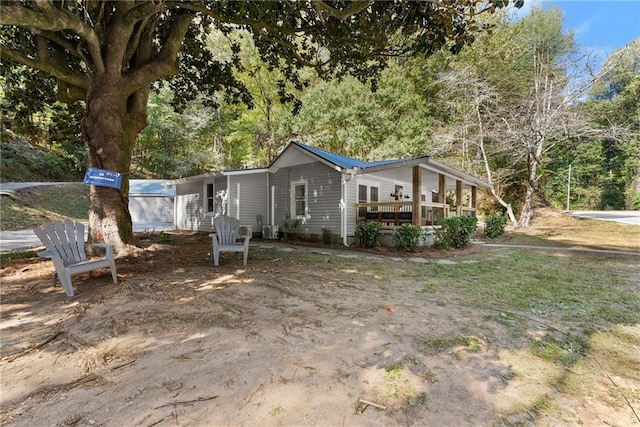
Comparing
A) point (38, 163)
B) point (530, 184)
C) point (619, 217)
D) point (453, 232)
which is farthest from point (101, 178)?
point (619, 217)

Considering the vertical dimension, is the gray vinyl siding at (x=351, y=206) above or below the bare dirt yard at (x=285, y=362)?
above

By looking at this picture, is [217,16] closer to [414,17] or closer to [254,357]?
[414,17]

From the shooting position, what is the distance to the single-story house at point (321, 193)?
10.3 m

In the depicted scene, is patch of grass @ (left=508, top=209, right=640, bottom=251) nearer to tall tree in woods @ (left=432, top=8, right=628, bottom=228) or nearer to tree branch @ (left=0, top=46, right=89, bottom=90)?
tall tree in woods @ (left=432, top=8, right=628, bottom=228)

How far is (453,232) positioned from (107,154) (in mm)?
9178

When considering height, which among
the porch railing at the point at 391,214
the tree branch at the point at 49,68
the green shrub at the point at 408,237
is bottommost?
the green shrub at the point at 408,237

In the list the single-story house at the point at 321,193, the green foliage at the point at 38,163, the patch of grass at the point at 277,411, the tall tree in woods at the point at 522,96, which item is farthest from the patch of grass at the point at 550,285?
the green foliage at the point at 38,163

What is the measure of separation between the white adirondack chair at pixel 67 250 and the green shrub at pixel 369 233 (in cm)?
696

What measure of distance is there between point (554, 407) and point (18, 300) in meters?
5.61

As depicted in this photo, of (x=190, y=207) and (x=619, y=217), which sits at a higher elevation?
(x=190, y=207)

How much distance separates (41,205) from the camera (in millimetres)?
17344

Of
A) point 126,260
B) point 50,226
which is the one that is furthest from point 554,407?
point 126,260

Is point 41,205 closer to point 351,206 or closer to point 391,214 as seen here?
point 351,206

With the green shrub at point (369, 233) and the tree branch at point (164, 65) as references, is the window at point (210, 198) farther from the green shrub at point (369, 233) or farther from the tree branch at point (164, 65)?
the tree branch at point (164, 65)
